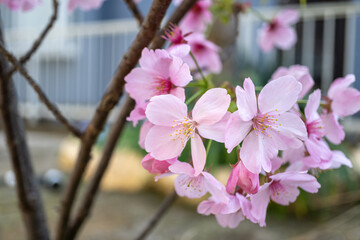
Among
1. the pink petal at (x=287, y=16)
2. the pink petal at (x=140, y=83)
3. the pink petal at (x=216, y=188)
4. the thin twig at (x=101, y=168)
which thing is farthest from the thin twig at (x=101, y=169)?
the pink petal at (x=287, y=16)

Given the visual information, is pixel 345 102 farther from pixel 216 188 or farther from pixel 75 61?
pixel 75 61

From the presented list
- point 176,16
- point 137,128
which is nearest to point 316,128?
point 176,16

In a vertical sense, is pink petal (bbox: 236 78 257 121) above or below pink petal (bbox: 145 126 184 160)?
above

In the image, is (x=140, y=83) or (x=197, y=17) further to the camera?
(x=197, y=17)

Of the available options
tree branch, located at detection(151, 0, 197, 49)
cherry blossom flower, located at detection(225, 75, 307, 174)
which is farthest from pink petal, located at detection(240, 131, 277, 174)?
tree branch, located at detection(151, 0, 197, 49)

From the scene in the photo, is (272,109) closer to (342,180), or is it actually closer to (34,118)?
(342,180)

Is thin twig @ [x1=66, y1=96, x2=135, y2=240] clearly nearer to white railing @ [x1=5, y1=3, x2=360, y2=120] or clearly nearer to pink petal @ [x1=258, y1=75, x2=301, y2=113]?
pink petal @ [x1=258, y1=75, x2=301, y2=113]
